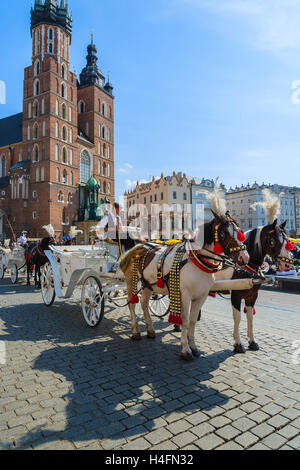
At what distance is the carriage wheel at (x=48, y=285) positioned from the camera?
7336mm

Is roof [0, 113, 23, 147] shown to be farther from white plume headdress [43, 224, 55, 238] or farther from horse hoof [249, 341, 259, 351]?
horse hoof [249, 341, 259, 351]

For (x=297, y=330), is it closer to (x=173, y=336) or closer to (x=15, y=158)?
(x=173, y=336)

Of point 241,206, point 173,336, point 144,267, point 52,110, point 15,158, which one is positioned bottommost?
point 173,336

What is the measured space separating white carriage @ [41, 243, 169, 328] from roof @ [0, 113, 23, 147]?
42.1 m

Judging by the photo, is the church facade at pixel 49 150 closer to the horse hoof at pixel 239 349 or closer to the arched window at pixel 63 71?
the arched window at pixel 63 71

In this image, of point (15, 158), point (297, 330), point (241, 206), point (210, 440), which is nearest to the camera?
point (210, 440)

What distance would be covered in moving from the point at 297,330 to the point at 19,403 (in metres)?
4.91

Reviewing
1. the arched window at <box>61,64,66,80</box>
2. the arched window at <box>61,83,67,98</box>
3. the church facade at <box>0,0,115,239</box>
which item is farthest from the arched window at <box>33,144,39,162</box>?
the arched window at <box>61,64,66,80</box>

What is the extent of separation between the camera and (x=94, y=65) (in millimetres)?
48969

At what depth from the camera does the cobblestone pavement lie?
2.43m

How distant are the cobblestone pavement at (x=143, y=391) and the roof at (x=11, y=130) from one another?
147ft

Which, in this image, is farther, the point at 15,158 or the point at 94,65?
the point at 94,65

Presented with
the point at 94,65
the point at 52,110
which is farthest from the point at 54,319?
the point at 94,65

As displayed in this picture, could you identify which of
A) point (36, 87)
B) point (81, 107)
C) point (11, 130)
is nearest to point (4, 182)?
point (11, 130)
